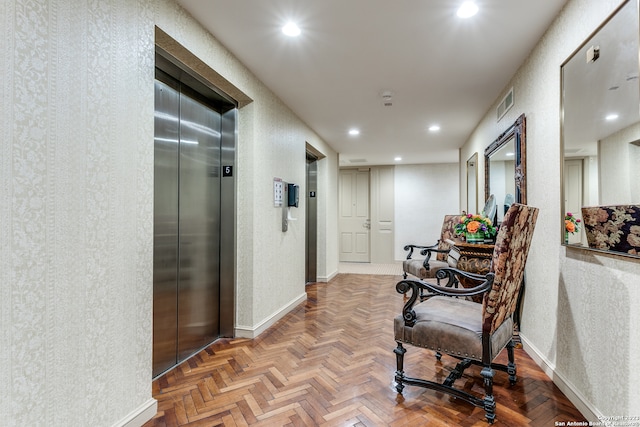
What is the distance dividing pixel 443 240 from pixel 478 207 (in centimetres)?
76

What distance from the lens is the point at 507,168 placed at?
3.16m

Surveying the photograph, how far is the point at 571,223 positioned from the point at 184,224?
2.64m

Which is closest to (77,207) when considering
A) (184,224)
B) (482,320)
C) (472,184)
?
(184,224)

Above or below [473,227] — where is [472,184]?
above

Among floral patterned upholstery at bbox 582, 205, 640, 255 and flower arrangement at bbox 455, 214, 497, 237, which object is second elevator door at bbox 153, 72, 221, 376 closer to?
flower arrangement at bbox 455, 214, 497, 237

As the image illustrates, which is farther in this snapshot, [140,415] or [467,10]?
[467,10]

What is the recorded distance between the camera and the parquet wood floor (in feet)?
5.73

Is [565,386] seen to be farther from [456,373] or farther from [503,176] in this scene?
[503,176]

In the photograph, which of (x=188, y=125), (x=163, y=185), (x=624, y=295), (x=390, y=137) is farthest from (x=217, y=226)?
(x=390, y=137)

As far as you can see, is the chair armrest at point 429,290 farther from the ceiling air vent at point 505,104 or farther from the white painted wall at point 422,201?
the white painted wall at point 422,201

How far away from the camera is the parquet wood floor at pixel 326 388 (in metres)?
1.75

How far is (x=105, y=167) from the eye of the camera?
149 cm

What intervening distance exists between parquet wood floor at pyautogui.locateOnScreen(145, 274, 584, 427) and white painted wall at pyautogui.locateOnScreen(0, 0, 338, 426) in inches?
15.3

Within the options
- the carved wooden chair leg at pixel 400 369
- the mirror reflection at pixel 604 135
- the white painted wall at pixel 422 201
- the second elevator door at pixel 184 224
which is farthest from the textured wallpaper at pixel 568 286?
the white painted wall at pixel 422 201
